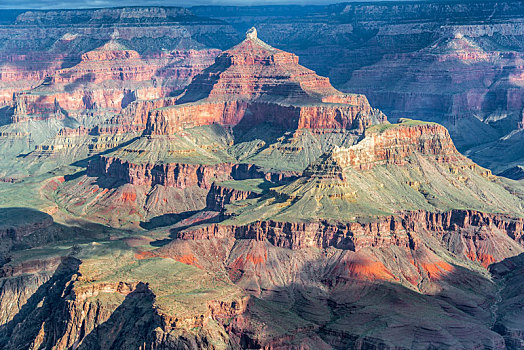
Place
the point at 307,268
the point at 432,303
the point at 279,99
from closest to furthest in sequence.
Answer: the point at 432,303, the point at 307,268, the point at 279,99

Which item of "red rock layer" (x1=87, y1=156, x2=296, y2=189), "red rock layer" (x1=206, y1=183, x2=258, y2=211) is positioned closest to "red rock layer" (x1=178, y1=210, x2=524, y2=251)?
"red rock layer" (x1=206, y1=183, x2=258, y2=211)

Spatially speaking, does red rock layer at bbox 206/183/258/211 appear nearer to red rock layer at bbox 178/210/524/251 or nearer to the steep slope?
the steep slope

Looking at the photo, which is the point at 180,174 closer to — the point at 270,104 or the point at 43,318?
the point at 270,104

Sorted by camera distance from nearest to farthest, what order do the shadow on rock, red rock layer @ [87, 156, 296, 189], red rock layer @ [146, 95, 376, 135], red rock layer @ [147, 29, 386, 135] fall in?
the shadow on rock
red rock layer @ [87, 156, 296, 189]
red rock layer @ [146, 95, 376, 135]
red rock layer @ [147, 29, 386, 135]

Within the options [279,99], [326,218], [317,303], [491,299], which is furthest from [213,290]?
[279,99]

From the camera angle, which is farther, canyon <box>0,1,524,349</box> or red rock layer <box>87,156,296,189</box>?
red rock layer <box>87,156,296,189</box>

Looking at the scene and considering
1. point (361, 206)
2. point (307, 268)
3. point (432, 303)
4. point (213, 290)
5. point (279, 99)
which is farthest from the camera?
point (279, 99)

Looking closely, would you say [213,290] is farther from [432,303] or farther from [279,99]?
→ [279,99]

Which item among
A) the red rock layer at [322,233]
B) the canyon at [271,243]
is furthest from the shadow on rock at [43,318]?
the red rock layer at [322,233]

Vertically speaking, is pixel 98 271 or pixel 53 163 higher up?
pixel 98 271

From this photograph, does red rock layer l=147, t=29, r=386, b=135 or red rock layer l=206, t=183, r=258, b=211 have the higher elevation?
red rock layer l=147, t=29, r=386, b=135

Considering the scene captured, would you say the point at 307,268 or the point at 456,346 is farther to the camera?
the point at 307,268
